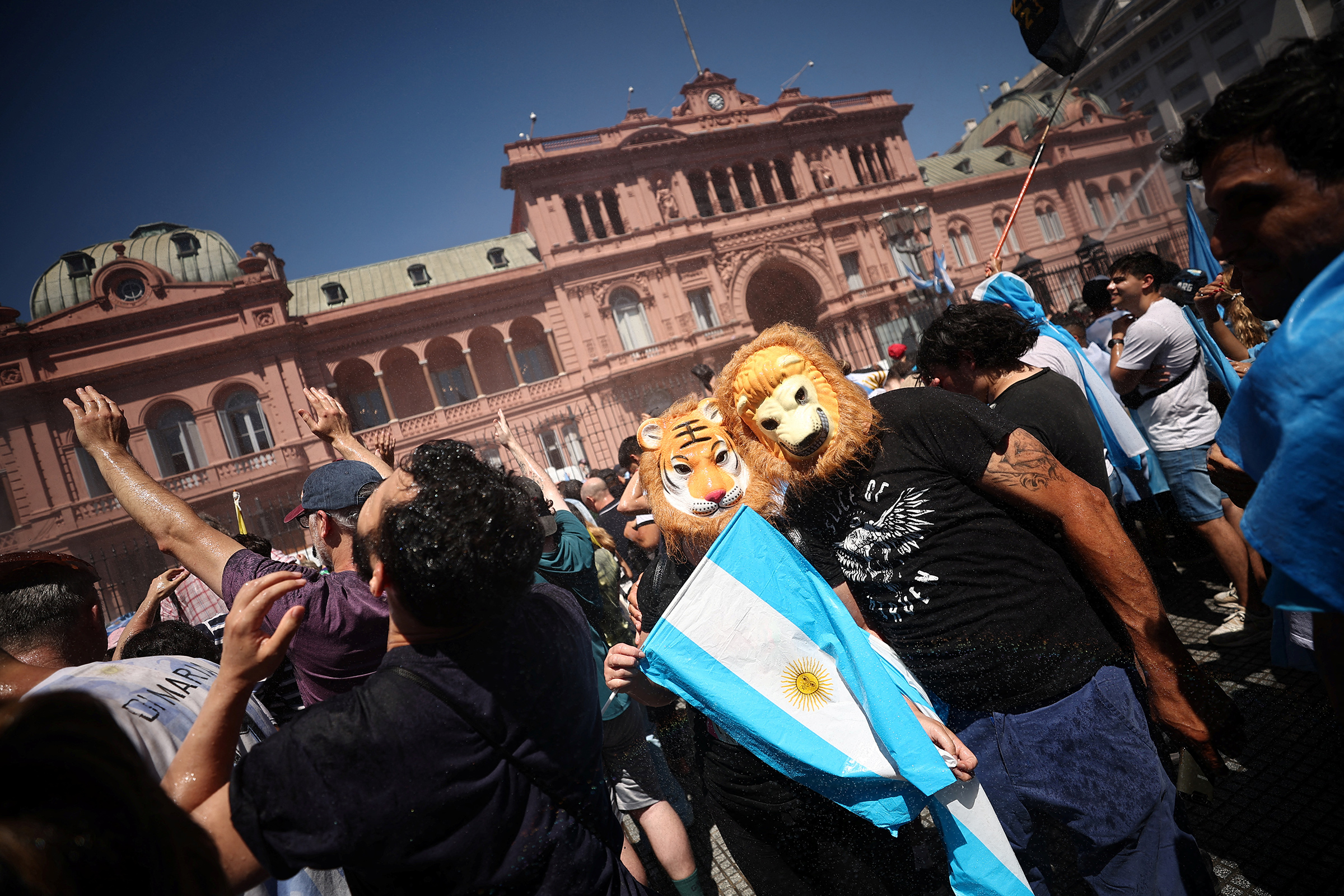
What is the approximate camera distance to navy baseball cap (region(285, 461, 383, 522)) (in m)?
2.32

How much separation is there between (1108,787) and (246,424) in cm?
2314

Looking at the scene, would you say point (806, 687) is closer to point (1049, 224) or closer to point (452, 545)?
point (452, 545)

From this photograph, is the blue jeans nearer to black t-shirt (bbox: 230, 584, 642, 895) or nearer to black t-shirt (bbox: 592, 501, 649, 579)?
black t-shirt (bbox: 230, 584, 642, 895)

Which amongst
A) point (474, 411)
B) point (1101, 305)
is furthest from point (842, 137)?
point (1101, 305)

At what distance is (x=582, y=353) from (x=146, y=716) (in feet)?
66.4

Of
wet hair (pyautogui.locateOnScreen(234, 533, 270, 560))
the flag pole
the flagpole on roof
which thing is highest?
the flagpole on roof


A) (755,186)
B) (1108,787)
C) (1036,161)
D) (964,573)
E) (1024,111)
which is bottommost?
(1108,787)

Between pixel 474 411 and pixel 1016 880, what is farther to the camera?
pixel 474 411

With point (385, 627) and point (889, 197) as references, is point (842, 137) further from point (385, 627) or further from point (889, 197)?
point (385, 627)

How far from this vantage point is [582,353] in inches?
836

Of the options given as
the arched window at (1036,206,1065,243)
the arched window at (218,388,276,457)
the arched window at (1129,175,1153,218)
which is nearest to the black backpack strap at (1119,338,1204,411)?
the arched window at (218,388,276,457)

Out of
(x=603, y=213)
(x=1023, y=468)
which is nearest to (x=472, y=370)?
(x=603, y=213)

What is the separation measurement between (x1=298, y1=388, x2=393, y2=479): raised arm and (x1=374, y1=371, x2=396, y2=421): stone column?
760 inches

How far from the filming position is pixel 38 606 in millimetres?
1880
